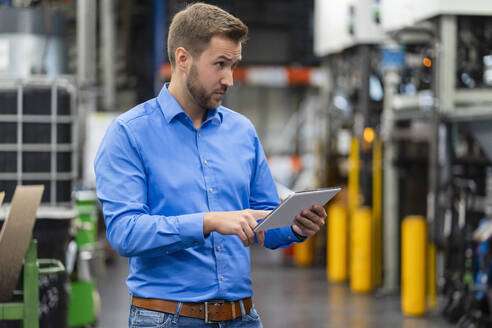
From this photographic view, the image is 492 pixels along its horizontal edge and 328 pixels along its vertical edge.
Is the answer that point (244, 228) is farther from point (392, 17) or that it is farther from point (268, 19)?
A: point (268, 19)

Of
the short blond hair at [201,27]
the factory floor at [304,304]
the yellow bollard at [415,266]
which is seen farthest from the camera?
the yellow bollard at [415,266]

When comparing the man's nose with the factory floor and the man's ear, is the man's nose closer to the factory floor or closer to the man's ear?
the man's ear

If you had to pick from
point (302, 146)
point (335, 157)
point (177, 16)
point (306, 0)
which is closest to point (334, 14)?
point (335, 157)

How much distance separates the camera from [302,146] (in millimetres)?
19578

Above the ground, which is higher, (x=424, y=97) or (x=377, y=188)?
(x=424, y=97)

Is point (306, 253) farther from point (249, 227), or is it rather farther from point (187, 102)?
point (249, 227)

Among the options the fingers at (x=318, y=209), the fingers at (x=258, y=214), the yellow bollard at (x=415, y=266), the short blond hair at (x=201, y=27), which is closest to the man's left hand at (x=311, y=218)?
the fingers at (x=318, y=209)

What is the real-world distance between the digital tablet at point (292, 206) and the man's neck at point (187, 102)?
0.45 meters

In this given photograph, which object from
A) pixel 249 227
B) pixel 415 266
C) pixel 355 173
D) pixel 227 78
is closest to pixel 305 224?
pixel 249 227

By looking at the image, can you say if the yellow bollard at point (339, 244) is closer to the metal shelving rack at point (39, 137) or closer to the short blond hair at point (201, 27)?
the metal shelving rack at point (39, 137)

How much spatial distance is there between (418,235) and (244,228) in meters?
6.45

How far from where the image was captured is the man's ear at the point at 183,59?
246 centimetres

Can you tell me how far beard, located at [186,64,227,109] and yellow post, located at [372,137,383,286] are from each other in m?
7.72

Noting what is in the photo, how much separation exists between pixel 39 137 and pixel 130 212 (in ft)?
10.9
